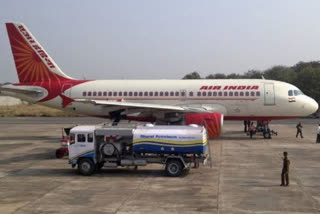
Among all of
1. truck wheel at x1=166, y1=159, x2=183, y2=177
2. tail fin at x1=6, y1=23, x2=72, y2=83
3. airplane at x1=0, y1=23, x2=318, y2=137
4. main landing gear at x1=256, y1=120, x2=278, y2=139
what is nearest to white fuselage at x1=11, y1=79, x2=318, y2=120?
airplane at x1=0, y1=23, x2=318, y2=137

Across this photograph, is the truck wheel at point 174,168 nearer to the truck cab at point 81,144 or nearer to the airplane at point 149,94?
the truck cab at point 81,144

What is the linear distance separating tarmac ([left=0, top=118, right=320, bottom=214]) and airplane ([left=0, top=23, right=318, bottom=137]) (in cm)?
763

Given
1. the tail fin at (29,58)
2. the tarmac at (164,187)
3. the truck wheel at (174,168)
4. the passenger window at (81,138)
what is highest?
the tail fin at (29,58)

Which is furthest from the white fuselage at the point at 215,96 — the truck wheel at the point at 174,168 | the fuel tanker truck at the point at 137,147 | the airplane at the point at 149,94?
the truck wheel at the point at 174,168

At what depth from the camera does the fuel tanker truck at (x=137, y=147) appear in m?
19.1

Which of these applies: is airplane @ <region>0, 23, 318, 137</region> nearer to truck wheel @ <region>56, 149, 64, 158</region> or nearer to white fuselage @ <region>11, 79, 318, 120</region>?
white fuselage @ <region>11, 79, 318, 120</region>

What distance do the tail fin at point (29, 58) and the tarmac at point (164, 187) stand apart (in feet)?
36.6

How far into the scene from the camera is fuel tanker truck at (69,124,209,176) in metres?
19.1

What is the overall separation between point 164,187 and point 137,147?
2.87 meters

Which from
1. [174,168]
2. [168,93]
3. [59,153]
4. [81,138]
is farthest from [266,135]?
[81,138]

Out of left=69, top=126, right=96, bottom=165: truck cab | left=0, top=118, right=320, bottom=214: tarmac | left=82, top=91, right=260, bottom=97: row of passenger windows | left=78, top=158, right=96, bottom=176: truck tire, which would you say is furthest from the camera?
left=82, top=91, right=260, bottom=97: row of passenger windows

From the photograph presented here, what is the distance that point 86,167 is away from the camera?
19625mm

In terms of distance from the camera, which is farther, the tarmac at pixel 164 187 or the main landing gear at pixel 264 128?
the main landing gear at pixel 264 128

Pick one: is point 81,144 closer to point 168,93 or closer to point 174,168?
point 174,168
